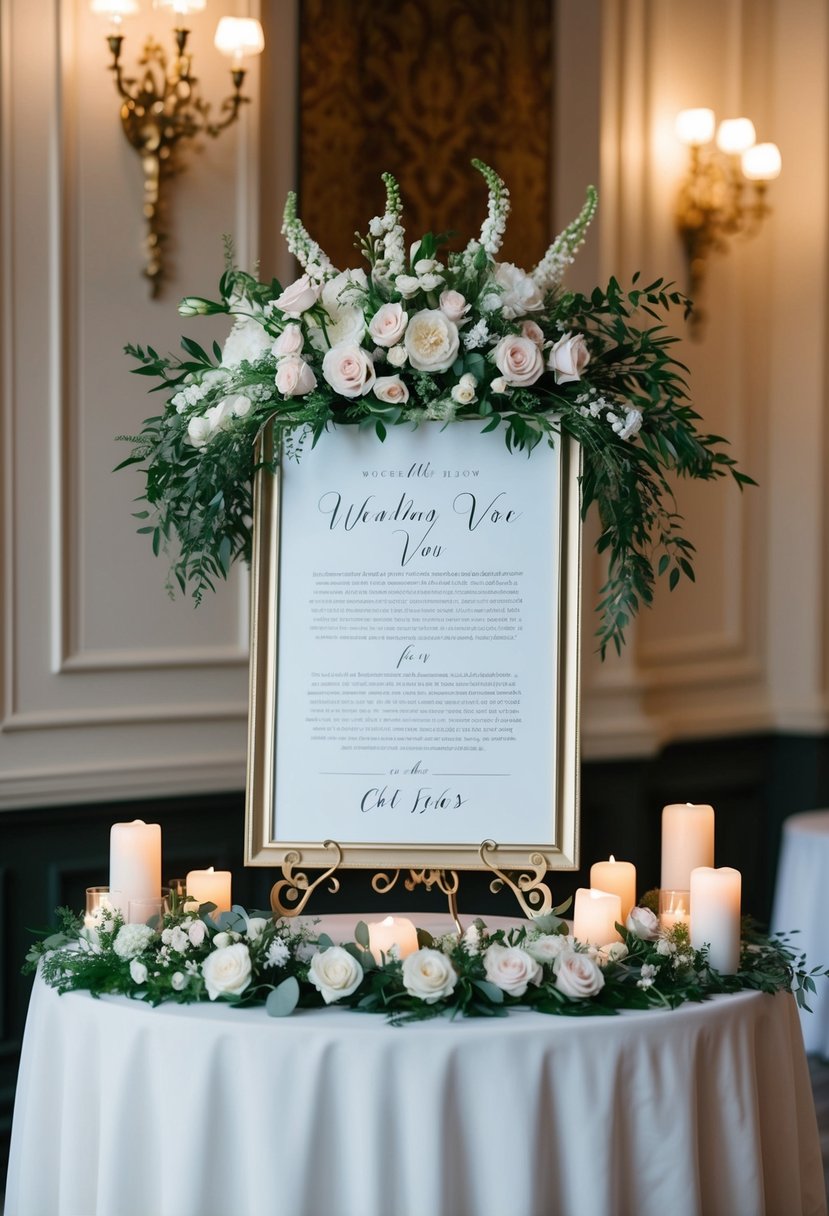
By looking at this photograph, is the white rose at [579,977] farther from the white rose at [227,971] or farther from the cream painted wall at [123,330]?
the cream painted wall at [123,330]

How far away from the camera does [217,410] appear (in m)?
2.39

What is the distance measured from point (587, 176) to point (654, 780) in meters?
2.23

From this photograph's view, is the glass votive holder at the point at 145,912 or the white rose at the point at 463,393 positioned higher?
the white rose at the point at 463,393

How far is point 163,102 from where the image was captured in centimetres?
409

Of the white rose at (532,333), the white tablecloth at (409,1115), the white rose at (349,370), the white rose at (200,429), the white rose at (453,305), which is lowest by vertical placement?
the white tablecloth at (409,1115)

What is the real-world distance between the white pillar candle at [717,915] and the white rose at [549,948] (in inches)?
8.6

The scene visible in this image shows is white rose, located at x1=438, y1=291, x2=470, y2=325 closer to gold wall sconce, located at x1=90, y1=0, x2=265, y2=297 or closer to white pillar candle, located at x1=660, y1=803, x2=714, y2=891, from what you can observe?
white pillar candle, located at x1=660, y1=803, x2=714, y2=891

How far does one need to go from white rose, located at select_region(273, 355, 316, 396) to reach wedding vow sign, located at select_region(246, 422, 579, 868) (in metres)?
0.13

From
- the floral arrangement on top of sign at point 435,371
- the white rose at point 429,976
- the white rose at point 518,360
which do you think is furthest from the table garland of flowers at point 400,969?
the white rose at point 518,360

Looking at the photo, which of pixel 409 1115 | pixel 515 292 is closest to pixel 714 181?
pixel 515 292

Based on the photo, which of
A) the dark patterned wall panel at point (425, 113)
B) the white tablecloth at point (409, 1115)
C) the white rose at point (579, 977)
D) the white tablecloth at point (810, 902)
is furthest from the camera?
the white tablecloth at point (810, 902)

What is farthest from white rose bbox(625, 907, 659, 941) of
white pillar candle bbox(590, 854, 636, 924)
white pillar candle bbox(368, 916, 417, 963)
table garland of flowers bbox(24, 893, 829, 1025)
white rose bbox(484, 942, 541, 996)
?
white pillar candle bbox(368, 916, 417, 963)

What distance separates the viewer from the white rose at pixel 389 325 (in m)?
2.34

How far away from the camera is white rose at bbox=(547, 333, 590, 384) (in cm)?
236
